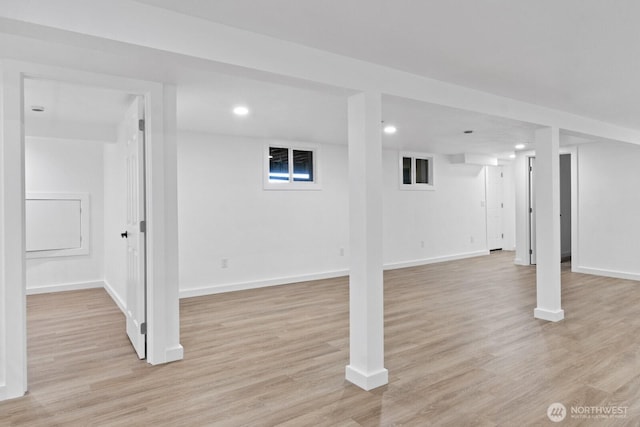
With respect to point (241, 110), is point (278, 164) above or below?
below

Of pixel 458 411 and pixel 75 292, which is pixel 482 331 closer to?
pixel 458 411

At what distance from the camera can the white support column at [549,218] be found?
4.26 m

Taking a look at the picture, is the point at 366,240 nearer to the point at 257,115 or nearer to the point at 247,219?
the point at 257,115

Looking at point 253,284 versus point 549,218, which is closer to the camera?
point 549,218

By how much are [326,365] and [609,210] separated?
19.8 ft

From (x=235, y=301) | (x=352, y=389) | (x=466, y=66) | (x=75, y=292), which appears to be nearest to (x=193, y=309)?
(x=235, y=301)

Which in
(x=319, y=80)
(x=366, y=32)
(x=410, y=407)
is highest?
(x=366, y=32)

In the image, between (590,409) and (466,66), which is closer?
(590,409)

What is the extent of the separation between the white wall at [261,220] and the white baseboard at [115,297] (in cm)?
77

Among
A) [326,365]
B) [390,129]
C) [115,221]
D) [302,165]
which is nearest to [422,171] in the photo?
[302,165]

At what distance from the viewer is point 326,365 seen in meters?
3.20

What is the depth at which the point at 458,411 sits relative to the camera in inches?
96.8

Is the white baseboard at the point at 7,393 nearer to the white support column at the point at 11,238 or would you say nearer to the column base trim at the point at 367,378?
the white support column at the point at 11,238

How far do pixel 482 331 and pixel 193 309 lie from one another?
326 centimetres
